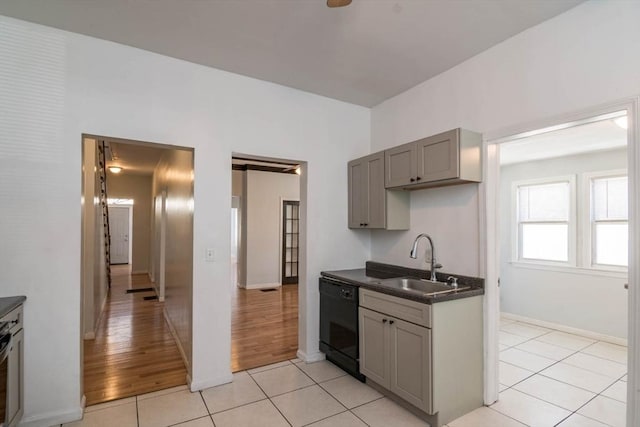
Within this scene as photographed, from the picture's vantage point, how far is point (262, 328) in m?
4.44

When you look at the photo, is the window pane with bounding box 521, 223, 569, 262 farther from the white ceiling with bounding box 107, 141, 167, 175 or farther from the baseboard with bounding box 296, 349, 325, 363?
the white ceiling with bounding box 107, 141, 167, 175

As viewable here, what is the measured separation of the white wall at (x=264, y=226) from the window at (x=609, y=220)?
5.55m

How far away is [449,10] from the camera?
2.12 m

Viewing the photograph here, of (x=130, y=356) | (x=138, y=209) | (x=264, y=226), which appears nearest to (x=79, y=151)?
(x=130, y=356)

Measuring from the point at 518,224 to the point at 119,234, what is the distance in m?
12.0

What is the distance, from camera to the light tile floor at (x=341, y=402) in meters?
2.32

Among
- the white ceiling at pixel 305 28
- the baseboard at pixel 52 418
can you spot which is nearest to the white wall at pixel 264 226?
the white ceiling at pixel 305 28

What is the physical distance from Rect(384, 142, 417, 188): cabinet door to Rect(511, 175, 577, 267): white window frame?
10.4 ft

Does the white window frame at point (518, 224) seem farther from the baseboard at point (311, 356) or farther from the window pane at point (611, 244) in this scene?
the baseboard at point (311, 356)

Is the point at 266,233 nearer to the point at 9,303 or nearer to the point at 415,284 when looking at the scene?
the point at 415,284

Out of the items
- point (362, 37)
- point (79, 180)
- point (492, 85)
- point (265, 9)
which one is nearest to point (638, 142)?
point (492, 85)

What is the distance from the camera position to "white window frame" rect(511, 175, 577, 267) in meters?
4.50

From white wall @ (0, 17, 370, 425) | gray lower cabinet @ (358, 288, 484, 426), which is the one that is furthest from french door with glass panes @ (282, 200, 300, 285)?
gray lower cabinet @ (358, 288, 484, 426)

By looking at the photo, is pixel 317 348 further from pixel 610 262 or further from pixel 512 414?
pixel 610 262
